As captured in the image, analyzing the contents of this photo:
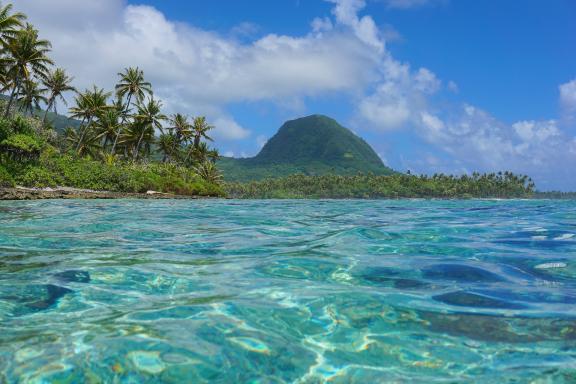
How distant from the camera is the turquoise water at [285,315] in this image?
2.80m

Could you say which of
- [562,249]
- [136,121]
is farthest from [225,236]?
[136,121]

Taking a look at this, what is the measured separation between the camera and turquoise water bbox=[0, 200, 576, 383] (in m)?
2.80

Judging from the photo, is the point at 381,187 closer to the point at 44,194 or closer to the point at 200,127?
the point at 200,127

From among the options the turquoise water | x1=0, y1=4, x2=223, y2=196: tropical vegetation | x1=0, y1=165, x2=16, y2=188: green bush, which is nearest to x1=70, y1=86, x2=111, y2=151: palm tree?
x1=0, y1=4, x2=223, y2=196: tropical vegetation

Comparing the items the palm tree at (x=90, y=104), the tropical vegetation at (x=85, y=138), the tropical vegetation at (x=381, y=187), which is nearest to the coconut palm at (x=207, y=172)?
the tropical vegetation at (x=85, y=138)

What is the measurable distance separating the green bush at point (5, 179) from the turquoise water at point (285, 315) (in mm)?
36152

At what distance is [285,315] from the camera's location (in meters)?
3.90

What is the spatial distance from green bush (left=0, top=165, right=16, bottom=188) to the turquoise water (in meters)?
36.2

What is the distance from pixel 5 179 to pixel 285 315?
140 feet

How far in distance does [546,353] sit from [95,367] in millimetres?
3020

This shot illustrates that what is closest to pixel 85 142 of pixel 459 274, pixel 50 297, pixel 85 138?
pixel 85 138

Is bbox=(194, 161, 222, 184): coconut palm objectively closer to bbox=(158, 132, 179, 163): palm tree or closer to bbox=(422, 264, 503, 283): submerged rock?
bbox=(158, 132, 179, 163): palm tree

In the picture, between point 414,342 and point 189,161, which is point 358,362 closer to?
point 414,342

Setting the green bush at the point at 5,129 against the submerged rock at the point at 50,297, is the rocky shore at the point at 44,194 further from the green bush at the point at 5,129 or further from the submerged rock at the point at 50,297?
the submerged rock at the point at 50,297
